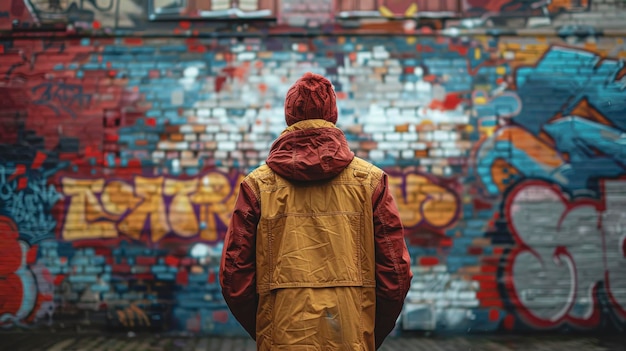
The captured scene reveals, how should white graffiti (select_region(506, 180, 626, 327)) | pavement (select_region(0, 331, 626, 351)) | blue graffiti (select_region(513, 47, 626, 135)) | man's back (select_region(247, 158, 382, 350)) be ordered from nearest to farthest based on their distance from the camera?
man's back (select_region(247, 158, 382, 350)), pavement (select_region(0, 331, 626, 351)), white graffiti (select_region(506, 180, 626, 327)), blue graffiti (select_region(513, 47, 626, 135))

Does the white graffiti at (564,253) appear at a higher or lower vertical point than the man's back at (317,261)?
lower

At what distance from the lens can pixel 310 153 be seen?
2.35 m

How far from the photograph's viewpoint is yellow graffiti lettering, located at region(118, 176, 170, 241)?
595 cm

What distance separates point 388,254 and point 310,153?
0.55m

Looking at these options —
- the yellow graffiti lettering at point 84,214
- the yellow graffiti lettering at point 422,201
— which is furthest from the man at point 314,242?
the yellow graffiti lettering at point 84,214

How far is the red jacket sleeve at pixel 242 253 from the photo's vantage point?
2.35m

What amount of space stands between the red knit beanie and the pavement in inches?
140

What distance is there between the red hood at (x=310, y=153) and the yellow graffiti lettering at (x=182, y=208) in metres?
3.72

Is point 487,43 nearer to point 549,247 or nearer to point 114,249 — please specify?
point 549,247

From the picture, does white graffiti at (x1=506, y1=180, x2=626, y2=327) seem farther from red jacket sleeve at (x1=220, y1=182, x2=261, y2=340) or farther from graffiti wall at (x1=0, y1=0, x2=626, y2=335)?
red jacket sleeve at (x1=220, y1=182, x2=261, y2=340)

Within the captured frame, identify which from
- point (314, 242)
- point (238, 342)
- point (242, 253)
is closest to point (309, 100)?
point (314, 242)

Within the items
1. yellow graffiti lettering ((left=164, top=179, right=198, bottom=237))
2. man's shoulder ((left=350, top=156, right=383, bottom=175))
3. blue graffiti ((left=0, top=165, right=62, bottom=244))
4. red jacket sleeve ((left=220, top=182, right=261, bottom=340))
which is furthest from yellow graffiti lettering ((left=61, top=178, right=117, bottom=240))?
man's shoulder ((left=350, top=156, right=383, bottom=175))

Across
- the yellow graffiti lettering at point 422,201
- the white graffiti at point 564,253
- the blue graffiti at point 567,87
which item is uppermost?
the blue graffiti at point 567,87

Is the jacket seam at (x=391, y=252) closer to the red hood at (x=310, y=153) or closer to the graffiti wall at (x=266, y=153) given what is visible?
the red hood at (x=310, y=153)
